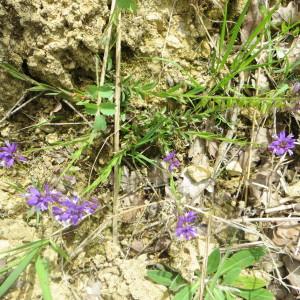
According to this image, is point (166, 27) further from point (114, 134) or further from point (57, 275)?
point (57, 275)

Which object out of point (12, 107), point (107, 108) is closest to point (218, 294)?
point (107, 108)

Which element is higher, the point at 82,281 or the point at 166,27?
the point at 166,27

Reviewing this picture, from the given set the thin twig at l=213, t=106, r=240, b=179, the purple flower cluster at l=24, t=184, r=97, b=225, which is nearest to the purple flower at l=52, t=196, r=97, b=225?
the purple flower cluster at l=24, t=184, r=97, b=225

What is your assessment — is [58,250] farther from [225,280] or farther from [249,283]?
[249,283]

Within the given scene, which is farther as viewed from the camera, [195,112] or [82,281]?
[195,112]

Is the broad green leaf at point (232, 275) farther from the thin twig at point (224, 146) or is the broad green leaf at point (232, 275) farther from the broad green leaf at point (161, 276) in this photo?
the thin twig at point (224, 146)

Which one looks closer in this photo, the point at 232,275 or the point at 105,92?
the point at 105,92

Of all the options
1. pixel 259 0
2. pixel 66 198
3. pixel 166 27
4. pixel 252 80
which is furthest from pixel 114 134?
pixel 259 0
